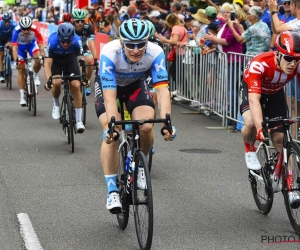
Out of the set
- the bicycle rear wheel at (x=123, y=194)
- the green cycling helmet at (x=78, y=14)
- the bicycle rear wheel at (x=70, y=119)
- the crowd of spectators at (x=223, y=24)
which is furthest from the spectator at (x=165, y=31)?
the bicycle rear wheel at (x=123, y=194)

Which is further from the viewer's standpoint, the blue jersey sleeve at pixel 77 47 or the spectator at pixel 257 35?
the blue jersey sleeve at pixel 77 47

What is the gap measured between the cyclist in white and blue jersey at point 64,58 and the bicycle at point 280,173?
16.3 ft

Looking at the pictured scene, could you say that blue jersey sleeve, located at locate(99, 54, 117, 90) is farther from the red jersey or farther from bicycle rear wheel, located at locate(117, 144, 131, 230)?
the red jersey

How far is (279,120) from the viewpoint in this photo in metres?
6.85

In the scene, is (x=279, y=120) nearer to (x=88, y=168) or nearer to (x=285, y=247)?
(x=285, y=247)

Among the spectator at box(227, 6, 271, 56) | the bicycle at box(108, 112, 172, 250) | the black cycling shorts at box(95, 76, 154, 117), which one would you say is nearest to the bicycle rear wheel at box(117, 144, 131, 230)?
the bicycle at box(108, 112, 172, 250)

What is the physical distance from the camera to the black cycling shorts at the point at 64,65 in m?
12.7

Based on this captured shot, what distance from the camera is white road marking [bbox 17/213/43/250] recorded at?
644 centimetres

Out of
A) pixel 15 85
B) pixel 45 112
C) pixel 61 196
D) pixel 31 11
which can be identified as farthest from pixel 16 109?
pixel 31 11

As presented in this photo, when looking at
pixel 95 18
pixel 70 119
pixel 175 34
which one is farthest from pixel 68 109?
pixel 95 18

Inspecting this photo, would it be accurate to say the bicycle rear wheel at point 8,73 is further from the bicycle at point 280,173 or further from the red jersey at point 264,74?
the red jersey at point 264,74

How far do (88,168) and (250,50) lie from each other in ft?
13.4

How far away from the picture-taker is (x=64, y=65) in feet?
41.9

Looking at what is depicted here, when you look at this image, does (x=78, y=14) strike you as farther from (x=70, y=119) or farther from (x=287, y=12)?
(x=70, y=119)
